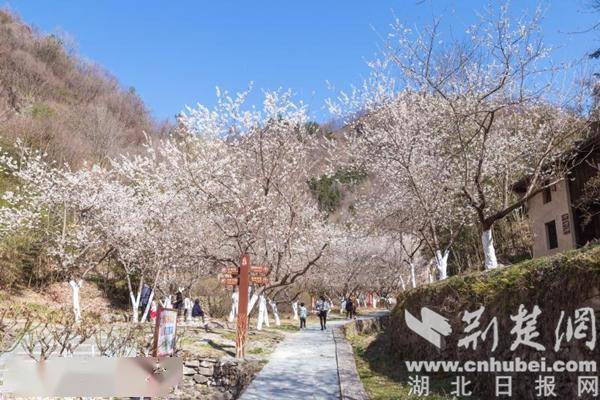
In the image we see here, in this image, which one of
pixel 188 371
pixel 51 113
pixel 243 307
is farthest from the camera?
pixel 51 113

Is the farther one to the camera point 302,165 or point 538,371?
point 302,165

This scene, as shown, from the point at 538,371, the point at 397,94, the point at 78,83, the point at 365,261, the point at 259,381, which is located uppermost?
the point at 78,83

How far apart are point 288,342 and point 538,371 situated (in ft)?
36.0

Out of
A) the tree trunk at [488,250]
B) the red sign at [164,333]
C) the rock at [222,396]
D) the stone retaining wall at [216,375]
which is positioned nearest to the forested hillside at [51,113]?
the stone retaining wall at [216,375]

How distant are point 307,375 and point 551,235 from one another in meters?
18.1

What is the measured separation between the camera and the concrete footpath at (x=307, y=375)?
7.89 m

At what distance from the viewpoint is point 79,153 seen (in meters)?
36.3

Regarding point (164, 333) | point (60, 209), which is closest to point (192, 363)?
point (164, 333)

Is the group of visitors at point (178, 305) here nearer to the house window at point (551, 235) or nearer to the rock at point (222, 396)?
the rock at point (222, 396)

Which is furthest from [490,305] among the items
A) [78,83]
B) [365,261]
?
[78,83]

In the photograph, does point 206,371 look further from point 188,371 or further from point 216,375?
point 188,371

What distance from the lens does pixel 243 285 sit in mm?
12844

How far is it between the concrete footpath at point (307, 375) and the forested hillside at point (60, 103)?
28297 mm

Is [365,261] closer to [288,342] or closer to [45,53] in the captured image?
[288,342]
